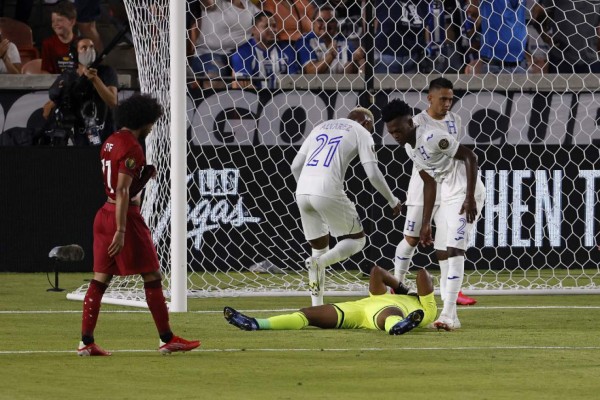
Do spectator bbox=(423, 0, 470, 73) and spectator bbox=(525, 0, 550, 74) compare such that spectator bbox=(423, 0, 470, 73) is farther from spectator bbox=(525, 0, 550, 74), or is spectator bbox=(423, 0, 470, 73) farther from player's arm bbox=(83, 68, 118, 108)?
player's arm bbox=(83, 68, 118, 108)

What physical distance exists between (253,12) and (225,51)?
95 cm

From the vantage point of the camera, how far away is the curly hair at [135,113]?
811 centimetres

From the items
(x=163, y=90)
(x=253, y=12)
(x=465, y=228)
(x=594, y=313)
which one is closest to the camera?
(x=465, y=228)

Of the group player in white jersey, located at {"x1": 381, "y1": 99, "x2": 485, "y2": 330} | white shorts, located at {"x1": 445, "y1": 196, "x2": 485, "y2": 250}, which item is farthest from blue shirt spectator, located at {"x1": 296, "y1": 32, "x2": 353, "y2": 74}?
white shorts, located at {"x1": 445, "y1": 196, "x2": 485, "y2": 250}

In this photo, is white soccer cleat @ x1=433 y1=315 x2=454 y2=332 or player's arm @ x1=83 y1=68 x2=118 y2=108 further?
player's arm @ x1=83 y1=68 x2=118 y2=108

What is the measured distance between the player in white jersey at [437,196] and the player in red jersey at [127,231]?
287cm

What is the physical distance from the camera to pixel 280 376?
7.20m

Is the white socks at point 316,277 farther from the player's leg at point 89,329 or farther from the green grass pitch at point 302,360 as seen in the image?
the player's leg at point 89,329

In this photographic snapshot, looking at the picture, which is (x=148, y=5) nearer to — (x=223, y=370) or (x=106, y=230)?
(x=106, y=230)

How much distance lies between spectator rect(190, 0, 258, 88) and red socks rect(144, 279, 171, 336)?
25.3 feet

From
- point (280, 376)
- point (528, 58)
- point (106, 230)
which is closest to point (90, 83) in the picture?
point (528, 58)

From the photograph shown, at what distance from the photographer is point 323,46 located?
16875mm

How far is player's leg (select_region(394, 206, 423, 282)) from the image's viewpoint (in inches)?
471

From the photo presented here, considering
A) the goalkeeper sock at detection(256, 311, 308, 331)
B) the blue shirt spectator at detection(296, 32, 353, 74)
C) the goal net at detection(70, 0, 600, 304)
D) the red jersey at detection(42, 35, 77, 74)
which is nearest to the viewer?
the goalkeeper sock at detection(256, 311, 308, 331)
